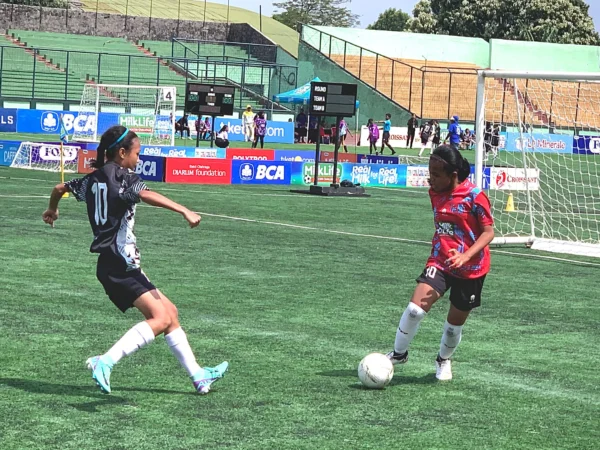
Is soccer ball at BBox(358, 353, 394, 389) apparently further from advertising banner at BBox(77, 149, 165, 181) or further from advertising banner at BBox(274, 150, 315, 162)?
advertising banner at BBox(274, 150, 315, 162)

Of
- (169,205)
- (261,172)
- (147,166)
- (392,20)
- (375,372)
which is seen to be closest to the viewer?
(169,205)

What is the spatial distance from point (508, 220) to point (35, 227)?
10421 mm

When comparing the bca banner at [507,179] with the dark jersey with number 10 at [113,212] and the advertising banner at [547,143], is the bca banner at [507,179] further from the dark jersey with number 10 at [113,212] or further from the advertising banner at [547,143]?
the dark jersey with number 10 at [113,212]

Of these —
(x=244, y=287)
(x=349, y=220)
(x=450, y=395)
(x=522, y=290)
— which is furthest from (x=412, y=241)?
(x=450, y=395)

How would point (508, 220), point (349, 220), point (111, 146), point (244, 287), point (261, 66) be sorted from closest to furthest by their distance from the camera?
point (111, 146) → point (244, 287) → point (349, 220) → point (508, 220) → point (261, 66)

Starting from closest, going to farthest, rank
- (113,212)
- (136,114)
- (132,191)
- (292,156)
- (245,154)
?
(132,191), (113,212), (245,154), (292,156), (136,114)

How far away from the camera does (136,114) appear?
46.2m

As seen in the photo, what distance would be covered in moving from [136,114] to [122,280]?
39379mm

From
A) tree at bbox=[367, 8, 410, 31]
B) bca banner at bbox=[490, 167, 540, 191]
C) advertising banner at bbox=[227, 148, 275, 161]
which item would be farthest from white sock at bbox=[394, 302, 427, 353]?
tree at bbox=[367, 8, 410, 31]

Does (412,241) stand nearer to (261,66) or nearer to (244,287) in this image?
(244,287)

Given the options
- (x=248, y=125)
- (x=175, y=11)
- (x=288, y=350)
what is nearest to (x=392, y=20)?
(x=175, y=11)

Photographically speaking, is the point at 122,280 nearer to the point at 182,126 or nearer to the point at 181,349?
the point at 181,349

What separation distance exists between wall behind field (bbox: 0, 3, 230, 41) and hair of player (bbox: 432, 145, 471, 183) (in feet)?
213

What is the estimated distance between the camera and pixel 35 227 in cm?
1761
